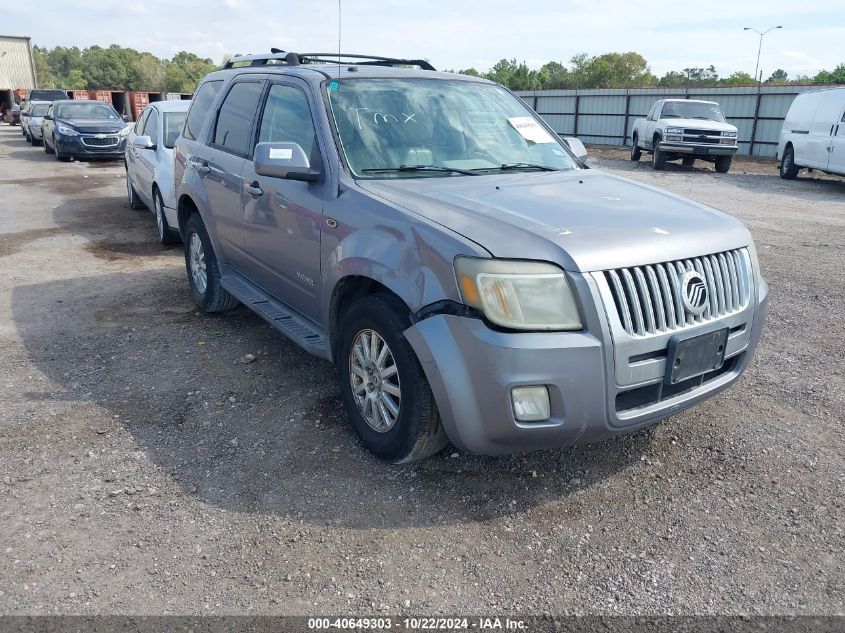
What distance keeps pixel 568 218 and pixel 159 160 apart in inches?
273

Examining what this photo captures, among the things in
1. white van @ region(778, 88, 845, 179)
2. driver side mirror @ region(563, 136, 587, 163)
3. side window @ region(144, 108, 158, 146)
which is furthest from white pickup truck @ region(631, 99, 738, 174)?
driver side mirror @ region(563, 136, 587, 163)

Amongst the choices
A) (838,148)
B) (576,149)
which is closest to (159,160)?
(576,149)

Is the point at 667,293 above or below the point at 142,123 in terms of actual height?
below

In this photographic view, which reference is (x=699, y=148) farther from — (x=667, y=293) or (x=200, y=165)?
(x=667, y=293)

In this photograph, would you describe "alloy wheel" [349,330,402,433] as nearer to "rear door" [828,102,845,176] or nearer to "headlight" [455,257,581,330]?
"headlight" [455,257,581,330]

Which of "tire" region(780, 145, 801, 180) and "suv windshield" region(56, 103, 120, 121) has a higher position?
"suv windshield" region(56, 103, 120, 121)

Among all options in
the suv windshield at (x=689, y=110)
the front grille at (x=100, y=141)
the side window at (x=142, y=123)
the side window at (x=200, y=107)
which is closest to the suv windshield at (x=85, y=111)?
the front grille at (x=100, y=141)

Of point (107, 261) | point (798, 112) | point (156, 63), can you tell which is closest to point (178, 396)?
point (107, 261)

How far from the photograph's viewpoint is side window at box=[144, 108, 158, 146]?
31.0 ft

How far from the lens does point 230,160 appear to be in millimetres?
5043

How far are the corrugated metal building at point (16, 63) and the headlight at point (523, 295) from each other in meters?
64.5

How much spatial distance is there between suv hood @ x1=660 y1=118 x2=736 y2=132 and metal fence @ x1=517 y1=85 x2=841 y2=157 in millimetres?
6509

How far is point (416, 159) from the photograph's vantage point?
403 centimetres

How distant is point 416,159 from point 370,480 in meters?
1.78
